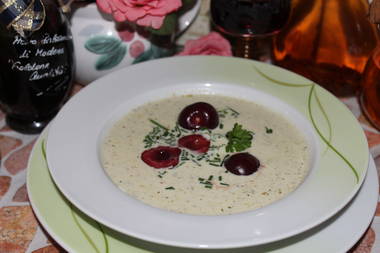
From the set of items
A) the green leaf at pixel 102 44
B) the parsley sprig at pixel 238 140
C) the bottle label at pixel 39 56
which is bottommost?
the parsley sprig at pixel 238 140

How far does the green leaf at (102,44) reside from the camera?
1.30m

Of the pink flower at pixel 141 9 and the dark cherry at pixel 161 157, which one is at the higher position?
the pink flower at pixel 141 9

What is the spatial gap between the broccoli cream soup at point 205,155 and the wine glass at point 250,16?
200 mm

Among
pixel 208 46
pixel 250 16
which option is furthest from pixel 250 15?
pixel 208 46

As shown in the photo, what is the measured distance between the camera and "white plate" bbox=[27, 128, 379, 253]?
0.88 metres

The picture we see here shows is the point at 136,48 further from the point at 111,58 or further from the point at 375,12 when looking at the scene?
the point at 375,12

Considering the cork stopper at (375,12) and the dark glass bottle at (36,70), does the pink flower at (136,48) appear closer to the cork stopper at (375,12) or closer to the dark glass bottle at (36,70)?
the dark glass bottle at (36,70)

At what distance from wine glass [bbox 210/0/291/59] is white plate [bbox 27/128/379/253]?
1.66 feet

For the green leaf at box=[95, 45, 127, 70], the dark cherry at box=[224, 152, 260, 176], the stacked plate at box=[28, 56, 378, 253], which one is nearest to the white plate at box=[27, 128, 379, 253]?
the stacked plate at box=[28, 56, 378, 253]

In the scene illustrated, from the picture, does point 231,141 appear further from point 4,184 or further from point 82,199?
point 4,184

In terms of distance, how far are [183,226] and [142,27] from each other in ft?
2.07

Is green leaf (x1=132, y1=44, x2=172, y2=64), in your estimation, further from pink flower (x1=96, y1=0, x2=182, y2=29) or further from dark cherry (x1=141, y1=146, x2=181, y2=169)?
dark cherry (x1=141, y1=146, x2=181, y2=169)

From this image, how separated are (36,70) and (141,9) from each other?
0.85ft

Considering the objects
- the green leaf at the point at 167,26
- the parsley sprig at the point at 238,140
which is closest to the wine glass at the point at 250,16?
the green leaf at the point at 167,26
